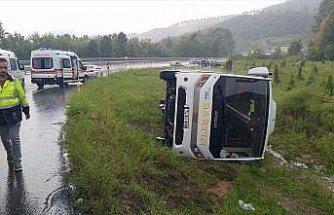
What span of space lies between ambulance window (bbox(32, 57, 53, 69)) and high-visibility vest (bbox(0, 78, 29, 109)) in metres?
16.2

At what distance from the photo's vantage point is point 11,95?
19.7 ft

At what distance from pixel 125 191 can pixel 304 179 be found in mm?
4179

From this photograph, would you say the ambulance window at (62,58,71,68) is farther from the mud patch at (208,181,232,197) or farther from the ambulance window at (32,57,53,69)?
the mud patch at (208,181,232,197)

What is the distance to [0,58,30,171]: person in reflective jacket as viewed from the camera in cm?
595

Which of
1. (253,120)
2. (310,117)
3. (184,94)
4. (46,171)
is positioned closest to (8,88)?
(46,171)

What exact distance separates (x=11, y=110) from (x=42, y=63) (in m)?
16.6

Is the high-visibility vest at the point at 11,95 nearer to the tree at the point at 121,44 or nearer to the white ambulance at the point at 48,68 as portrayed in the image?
the white ambulance at the point at 48,68

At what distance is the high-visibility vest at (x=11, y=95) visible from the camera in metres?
5.95

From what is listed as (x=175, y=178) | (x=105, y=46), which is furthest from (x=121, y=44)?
(x=175, y=178)

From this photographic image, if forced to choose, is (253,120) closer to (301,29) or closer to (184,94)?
(184,94)

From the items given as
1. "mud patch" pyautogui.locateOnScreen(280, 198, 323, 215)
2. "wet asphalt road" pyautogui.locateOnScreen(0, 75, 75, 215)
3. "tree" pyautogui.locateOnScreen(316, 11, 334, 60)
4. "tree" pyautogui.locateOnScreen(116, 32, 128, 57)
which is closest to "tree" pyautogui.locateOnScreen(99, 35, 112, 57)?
"tree" pyautogui.locateOnScreen(116, 32, 128, 57)

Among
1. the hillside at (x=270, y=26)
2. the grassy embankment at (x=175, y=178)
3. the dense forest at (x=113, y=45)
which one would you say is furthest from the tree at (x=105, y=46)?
the hillside at (x=270, y=26)

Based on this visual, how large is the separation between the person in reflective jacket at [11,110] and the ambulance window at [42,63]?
16227 millimetres

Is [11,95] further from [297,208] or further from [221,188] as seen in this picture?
[297,208]
